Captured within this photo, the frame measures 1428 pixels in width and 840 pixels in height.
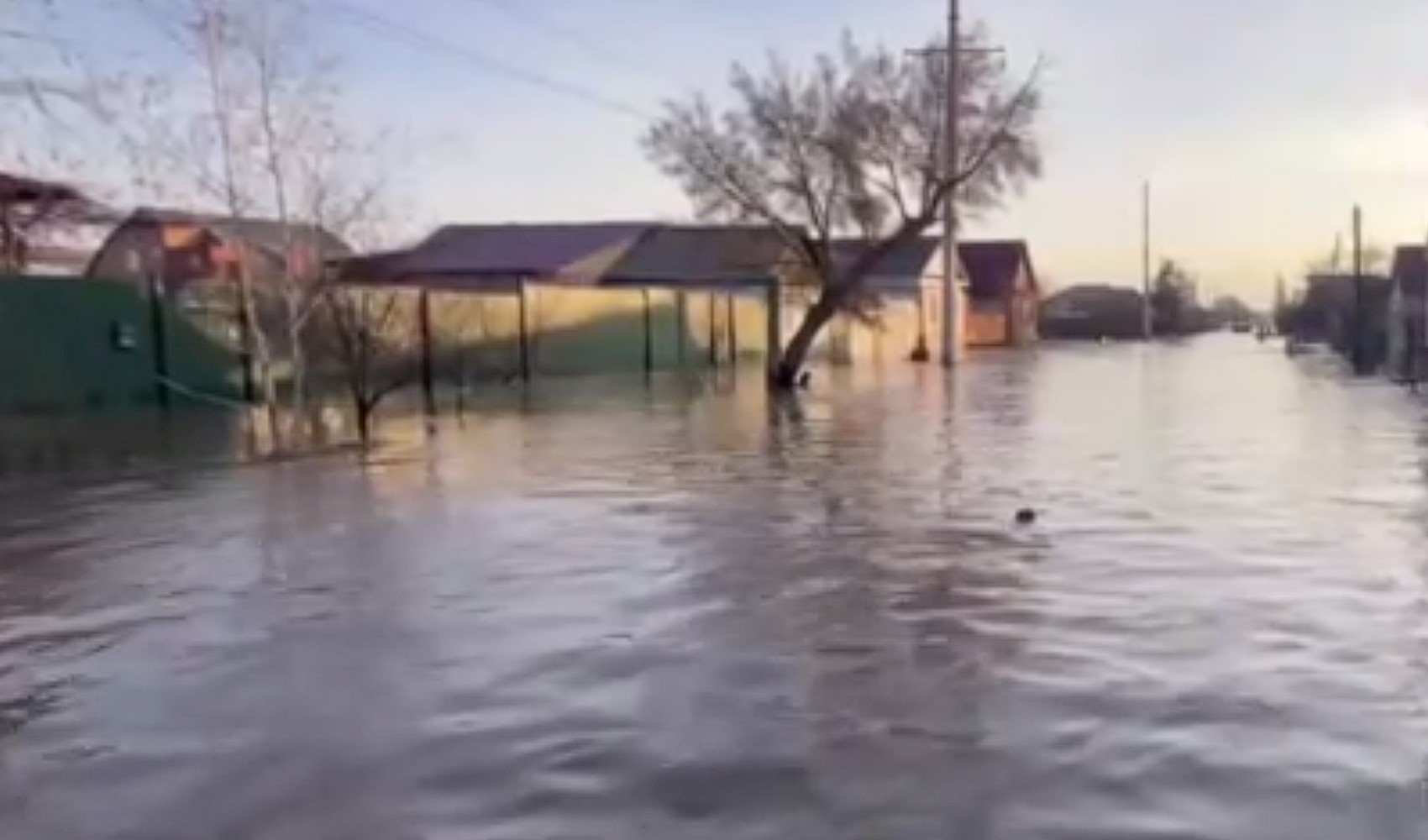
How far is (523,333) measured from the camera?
33906 mm

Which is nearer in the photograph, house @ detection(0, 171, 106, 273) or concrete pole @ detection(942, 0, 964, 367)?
house @ detection(0, 171, 106, 273)

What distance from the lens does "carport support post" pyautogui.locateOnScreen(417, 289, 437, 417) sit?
94.7ft

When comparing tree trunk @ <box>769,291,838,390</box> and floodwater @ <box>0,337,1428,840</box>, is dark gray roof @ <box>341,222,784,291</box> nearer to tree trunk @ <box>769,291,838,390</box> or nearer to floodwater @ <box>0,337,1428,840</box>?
tree trunk @ <box>769,291,838,390</box>

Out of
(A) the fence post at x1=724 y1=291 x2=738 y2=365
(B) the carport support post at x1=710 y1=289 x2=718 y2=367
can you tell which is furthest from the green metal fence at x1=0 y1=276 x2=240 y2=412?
(A) the fence post at x1=724 y1=291 x2=738 y2=365

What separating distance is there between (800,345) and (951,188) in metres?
6.13

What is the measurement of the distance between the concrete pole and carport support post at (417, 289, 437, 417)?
54.4 ft

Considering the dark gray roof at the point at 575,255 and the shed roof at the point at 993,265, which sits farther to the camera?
the shed roof at the point at 993,265

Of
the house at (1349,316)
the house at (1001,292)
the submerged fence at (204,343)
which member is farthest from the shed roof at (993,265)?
the submerged fence at (204,343)

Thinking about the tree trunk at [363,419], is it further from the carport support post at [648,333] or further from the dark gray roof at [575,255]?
the dark gray roof at [575,255]

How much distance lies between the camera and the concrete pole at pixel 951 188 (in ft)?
139

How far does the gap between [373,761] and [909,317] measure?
5677 centimetres

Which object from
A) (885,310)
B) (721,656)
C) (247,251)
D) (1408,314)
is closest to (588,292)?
(247,251)

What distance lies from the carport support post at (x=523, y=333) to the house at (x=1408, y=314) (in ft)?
57.4

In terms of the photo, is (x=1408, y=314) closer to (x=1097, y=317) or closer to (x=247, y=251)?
(x=247, y=251)
